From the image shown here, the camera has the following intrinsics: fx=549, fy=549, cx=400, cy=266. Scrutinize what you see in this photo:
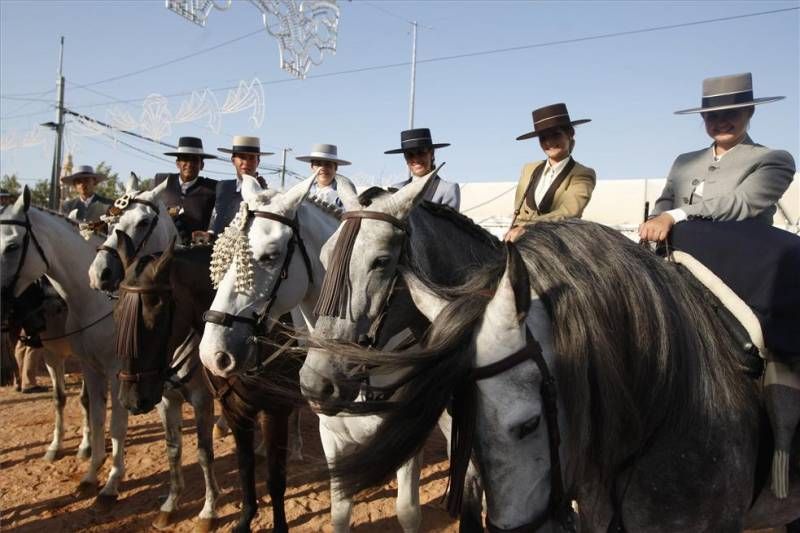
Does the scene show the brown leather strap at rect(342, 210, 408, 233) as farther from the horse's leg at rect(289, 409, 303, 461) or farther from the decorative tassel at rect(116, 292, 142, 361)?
the horse's leg at rect(289, 409, 303, 461)

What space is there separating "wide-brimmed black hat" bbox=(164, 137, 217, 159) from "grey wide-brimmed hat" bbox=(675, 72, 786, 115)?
Answer: 16.8ft

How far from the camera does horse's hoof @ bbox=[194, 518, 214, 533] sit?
14.5 feet

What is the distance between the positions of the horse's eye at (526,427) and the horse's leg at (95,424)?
4.97 metres

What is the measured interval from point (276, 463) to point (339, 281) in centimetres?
204

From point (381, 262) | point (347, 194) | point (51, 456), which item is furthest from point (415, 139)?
point (51, 456)

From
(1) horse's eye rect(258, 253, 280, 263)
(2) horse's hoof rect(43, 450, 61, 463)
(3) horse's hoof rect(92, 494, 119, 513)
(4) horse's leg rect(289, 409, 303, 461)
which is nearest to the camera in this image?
(1) horse's eye rect(258, 253, 280, 263)

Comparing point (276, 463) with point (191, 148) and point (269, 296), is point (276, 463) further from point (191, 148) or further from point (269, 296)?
point (191, 148)

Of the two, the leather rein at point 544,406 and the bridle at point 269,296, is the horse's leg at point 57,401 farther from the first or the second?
the leather rein at point 544,406

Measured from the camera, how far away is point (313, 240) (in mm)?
3561

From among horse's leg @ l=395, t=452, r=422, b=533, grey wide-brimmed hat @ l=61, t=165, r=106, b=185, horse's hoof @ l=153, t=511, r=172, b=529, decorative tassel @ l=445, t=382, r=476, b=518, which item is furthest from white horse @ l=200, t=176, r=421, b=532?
grey wide-brimmed hat @ l=61, t=165, r=106, b=185

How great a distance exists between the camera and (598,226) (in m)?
2.07

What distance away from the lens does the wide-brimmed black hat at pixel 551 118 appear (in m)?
3.69

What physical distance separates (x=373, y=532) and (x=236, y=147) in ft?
12.9

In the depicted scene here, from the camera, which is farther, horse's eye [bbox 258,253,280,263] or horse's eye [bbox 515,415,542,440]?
horse's eye [bbox 258,253,280,263]
